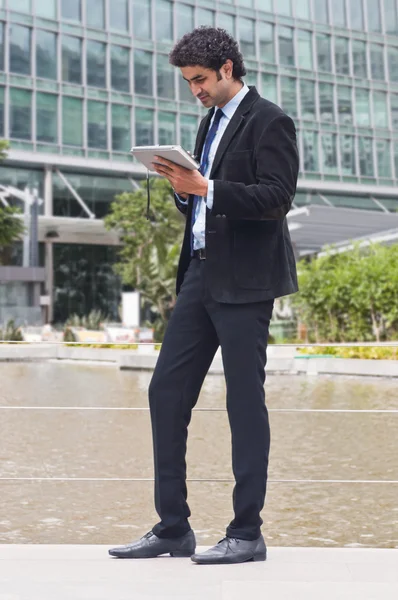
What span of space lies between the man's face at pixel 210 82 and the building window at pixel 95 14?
5059 cm

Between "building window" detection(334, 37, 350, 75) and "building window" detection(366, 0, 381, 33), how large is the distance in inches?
78.2

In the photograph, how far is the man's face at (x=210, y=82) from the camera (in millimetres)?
3955

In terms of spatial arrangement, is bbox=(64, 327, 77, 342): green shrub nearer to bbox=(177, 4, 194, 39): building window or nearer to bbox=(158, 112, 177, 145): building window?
bbox=(158, 112, 177, 145): building window

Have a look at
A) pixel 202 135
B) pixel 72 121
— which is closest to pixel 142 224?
pixel 72 121

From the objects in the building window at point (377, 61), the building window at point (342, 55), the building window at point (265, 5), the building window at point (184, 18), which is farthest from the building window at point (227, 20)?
the building window at point (377, 61)

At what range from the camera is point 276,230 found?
404cm

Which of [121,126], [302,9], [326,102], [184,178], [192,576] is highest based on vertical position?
[302,9]

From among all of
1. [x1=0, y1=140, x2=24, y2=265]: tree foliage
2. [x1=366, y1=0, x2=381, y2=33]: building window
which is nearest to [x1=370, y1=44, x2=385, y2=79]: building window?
[x1=366, y1=0, x2=381, y2=33]: building window

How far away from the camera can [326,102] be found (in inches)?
2410

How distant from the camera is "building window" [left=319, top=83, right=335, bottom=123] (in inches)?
2395

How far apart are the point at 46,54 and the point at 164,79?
6.96 meters

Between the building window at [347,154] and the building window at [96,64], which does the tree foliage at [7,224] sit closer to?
the building window at [96,64]

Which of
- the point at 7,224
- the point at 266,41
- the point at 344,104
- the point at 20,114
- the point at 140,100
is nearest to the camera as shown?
the point at 7,224

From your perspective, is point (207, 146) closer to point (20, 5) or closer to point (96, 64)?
point (20, 5)
